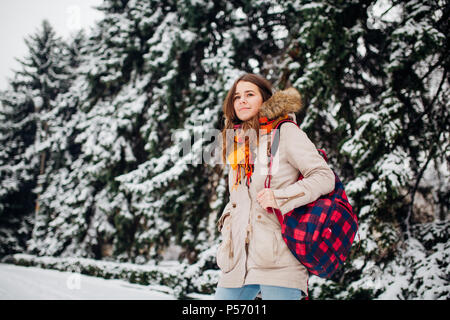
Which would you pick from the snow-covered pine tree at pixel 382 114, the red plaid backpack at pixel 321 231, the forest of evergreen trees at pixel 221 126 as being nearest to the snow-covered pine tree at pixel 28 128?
the forest of evergreen trees at pixel 221 126

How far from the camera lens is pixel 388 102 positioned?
14.4 ft

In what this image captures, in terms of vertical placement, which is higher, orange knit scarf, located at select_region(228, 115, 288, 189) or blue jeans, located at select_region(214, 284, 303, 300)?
orange knit scarf, located at select_region(228, 115, 288, 189)

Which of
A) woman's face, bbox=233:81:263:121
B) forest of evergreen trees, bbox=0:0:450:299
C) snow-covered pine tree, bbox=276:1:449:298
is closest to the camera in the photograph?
woman's face, bbox=233:81:263:121

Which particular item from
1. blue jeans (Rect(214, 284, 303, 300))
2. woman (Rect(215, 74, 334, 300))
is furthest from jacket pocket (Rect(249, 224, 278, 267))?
blue jeans (Rect(214, 284, 303, 300))

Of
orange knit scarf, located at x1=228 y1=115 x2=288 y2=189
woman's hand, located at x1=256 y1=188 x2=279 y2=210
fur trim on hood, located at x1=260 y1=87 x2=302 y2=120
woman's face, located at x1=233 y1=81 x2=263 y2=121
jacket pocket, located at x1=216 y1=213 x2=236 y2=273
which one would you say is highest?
woman's face, located at x1=233 y1=81 x2=263 y2=121

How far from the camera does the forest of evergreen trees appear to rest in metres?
4.43

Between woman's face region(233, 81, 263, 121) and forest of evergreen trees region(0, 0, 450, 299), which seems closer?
woman's face region(233, 81, 263, 121)

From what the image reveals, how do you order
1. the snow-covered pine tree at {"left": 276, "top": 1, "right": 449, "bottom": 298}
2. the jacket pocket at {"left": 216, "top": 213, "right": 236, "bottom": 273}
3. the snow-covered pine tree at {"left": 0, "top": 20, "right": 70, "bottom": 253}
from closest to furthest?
the jacket pocket at {"left": 216, "top": 213, "right": 236, "bottom": 273} → the snow-covered pine tree at {"left": 276, "top": 1, "right": 449, "bottom": 298} → the snow-covered pine tree at {"left": 0, "top": 20, "right": 70, "bottom": 253}

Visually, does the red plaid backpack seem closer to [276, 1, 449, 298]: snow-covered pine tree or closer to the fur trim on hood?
the fur trim on hood

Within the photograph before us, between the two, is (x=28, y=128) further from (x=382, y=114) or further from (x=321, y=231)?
(x=321, y=231)

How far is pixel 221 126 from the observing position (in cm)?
683

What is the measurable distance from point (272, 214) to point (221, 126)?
17.8 feet

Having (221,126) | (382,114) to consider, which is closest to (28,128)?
(221,126)

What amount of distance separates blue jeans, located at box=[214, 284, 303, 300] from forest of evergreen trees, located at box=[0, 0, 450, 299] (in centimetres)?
323
